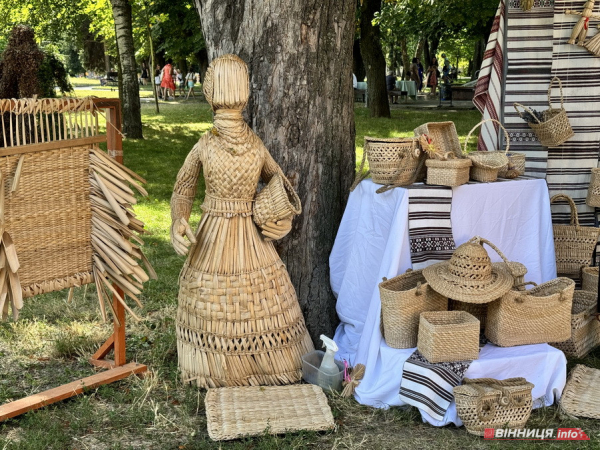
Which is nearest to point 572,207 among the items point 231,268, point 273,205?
point 273,205

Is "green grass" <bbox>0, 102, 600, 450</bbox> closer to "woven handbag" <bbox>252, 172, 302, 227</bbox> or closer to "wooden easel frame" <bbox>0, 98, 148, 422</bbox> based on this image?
"wooden easel frame" <bbox>0, 98, 148, 422</bbox>

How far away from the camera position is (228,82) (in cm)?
332

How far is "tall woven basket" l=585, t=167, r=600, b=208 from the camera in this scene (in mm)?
4375

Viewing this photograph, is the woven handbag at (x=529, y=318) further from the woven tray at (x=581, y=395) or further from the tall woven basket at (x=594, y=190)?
the tall woven basket at (x=594, y=190)

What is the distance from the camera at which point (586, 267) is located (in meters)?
4.35

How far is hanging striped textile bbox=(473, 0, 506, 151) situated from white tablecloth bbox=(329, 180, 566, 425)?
0.97 m

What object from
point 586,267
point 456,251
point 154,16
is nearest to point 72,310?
point 456,251

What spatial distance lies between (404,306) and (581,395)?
100cm

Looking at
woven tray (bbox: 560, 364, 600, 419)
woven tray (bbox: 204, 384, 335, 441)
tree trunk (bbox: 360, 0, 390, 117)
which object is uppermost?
tree trunk (bbox: 360, 0, 390, 117)

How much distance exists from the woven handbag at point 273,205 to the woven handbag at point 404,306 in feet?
1.97

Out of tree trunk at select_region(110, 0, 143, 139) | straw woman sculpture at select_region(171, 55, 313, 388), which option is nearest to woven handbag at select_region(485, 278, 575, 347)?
straw woman sculpture at select_region(171, 55, 313, 388)

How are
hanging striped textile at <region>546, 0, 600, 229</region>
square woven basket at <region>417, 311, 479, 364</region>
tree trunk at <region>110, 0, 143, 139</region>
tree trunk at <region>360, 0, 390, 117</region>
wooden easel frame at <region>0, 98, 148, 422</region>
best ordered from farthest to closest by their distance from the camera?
1. tree trunk at <region>360, 0, 390, 117</region>
2. tree trunk at <region>110, 0, 143, 139</region>
3. hanging striped textile at <region>546, 0, 600, 229</region>
4. wooden easel frame at <region>0, 98, 148, 422</region>
5. square woven basket at <region>417, 311, 479, 364</region>

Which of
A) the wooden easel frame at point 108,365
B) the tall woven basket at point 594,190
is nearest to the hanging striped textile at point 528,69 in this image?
the tall woven basket at point 594,190

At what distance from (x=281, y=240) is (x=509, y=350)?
53.6 inches
